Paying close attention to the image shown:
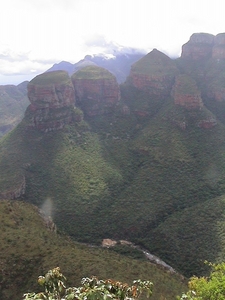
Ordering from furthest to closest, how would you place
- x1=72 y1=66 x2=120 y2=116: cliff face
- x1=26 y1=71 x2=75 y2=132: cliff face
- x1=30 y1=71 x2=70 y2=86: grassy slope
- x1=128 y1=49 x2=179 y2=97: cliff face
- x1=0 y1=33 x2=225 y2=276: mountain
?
x1=128 y1=49 x2=179 y2=97: cliff face < x1=72 y1=66 x2=120 y2=116: cliff face < x1=30 y1=71 x2=70 y2=86: grassy slope < x1=26 y1=71 x2=75 y2=132: cliff face < x1=0 y1=33 x2=225 y2=276: mountain

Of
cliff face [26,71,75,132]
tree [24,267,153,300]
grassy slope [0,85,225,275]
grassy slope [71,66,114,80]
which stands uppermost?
grassy slope [71,66,114,80]

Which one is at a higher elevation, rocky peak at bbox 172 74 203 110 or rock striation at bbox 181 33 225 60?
rock striation at bbox 181 33 225 60

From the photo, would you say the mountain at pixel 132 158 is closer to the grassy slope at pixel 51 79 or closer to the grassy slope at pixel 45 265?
the grassy slope at pixel 51 79

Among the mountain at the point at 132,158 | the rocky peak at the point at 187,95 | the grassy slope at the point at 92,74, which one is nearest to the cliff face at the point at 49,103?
the mountain at the point at 132,158

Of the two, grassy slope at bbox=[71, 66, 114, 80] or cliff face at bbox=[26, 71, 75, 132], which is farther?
grassy slope at bbox=[71, 66, 114, 80]

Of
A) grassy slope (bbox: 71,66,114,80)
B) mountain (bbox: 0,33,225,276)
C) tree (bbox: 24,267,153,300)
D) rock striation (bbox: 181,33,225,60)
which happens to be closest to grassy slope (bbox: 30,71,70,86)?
mountain (bbox: 0,33,225,276)

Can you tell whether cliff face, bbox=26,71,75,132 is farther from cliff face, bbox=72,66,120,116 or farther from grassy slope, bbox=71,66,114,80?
grassy slope, bbox=71,66,114,80
